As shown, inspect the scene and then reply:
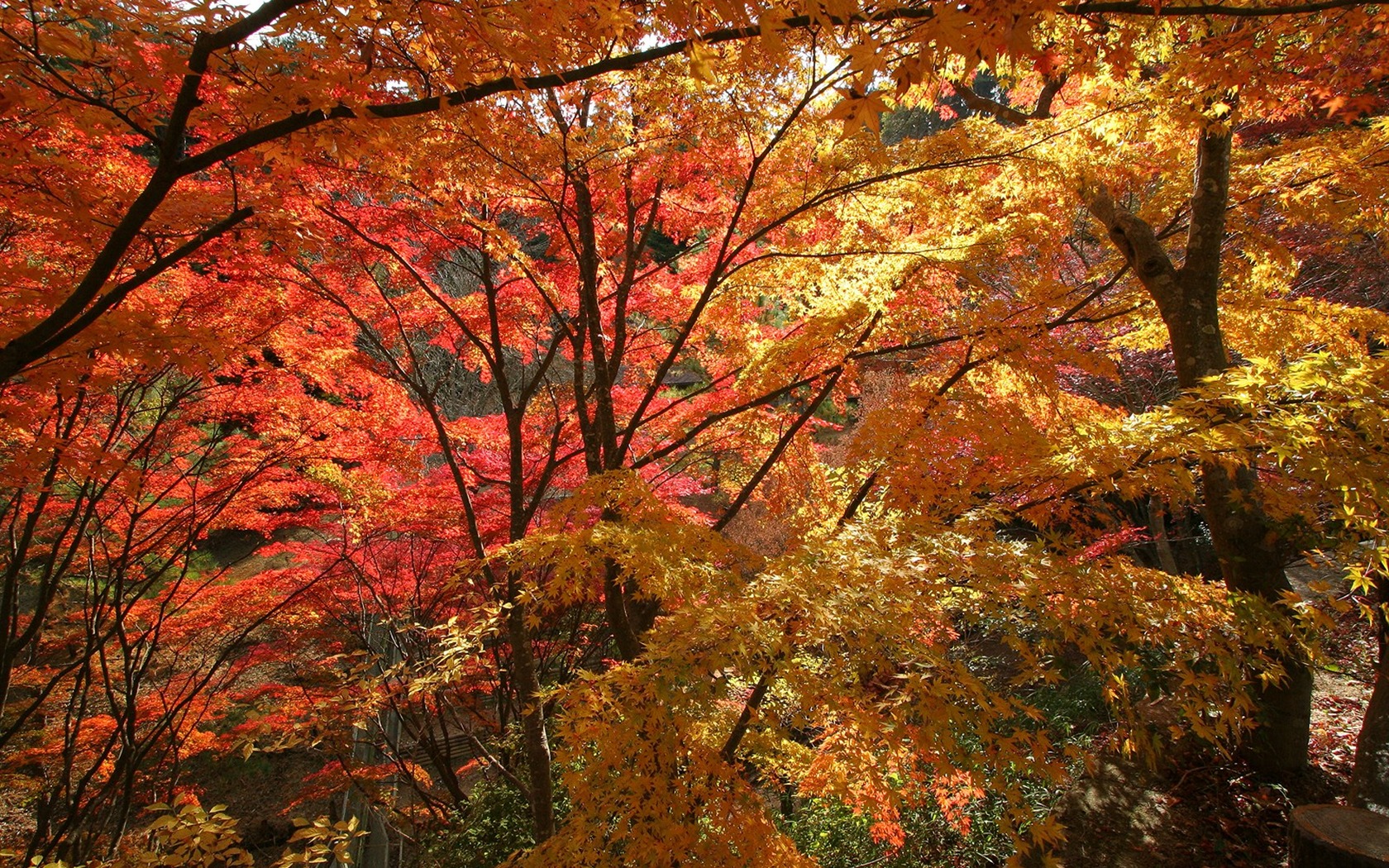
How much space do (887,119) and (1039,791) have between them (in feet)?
70.7

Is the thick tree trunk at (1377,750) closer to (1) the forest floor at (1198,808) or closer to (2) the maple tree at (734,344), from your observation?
(1) the forest floor at (1198,808)

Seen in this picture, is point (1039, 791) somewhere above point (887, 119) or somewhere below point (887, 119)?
below

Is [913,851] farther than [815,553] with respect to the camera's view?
Yes

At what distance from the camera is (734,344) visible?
5.74 m

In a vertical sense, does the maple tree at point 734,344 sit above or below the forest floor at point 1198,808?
above

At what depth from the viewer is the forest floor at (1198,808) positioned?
395cm

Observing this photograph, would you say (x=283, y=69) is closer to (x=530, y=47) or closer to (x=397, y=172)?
(x=530, y=47)

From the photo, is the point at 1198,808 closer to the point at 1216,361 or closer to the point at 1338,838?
the point at 1338,838

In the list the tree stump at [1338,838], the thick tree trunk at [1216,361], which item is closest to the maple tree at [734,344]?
the thick tree trunk at [1216,361]

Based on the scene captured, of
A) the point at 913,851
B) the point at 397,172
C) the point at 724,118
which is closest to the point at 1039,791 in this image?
the point at 913,851

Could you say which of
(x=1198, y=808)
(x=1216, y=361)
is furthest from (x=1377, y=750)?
(x=1216, y=361)

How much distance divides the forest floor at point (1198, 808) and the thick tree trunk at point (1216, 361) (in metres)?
0.18

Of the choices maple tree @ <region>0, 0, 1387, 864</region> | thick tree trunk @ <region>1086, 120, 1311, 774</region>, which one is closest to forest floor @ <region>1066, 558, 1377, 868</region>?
thick tree trunk @ <region>1086, 120, 1311, 774</region>

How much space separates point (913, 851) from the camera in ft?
16.1
